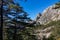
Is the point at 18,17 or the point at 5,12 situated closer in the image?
the point at 5,12

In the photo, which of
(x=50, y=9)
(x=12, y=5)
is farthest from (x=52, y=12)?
(x=12, y=5)

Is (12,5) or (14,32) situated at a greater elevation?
(12,5)

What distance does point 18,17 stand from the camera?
88.7ft

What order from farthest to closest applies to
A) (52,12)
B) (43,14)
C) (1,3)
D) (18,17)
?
1. (43,14)
2. (52,12)
3. (18,17)
4. (1,3)

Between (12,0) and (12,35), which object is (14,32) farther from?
(12,0)

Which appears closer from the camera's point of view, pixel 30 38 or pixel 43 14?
pixel 30 38

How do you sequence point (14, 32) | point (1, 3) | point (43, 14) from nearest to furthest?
point (1, 3), point (14, 32), point (43, 14)

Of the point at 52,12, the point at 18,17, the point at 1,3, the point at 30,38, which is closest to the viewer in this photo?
the point at 1,3

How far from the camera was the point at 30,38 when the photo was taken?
3366 centimetres

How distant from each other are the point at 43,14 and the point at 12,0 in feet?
457

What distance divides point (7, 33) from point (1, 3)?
10.6 metres

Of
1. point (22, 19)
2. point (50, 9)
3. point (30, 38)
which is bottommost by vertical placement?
point (30, 38)

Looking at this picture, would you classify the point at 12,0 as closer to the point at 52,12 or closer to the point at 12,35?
the point at 12,35

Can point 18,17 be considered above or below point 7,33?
above
